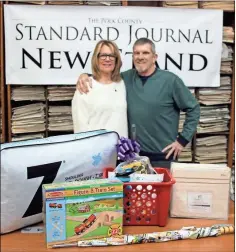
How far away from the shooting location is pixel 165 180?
1.38 meters

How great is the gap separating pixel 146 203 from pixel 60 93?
205cm

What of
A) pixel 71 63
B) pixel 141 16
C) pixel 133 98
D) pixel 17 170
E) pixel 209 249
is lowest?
pixel 209 249

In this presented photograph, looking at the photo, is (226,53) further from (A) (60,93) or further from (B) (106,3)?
(A) (60,93)

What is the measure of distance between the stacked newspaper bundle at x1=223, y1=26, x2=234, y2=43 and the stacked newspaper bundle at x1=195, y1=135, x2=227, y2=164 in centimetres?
83

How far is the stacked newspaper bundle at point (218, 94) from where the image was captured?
10.8 ft

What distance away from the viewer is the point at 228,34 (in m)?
3.27

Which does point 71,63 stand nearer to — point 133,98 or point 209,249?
point 133,98

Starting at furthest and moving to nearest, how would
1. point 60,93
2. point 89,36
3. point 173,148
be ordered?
point 60,93
point 89,36
point 173,148

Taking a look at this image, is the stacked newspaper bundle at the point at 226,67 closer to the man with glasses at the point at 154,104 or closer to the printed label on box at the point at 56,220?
the man with glasses at the point at 154,104

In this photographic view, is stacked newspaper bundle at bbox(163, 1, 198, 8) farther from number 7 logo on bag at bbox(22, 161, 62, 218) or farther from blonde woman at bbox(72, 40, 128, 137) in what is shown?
number 7 logo on bag at bbox(22, 161, 62, 218)

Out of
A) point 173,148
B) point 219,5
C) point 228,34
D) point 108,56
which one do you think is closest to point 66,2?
point 108,56

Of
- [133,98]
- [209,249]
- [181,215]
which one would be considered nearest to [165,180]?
[181,215]

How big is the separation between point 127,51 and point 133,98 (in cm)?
101

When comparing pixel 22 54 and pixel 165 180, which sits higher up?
pixel 22 54
